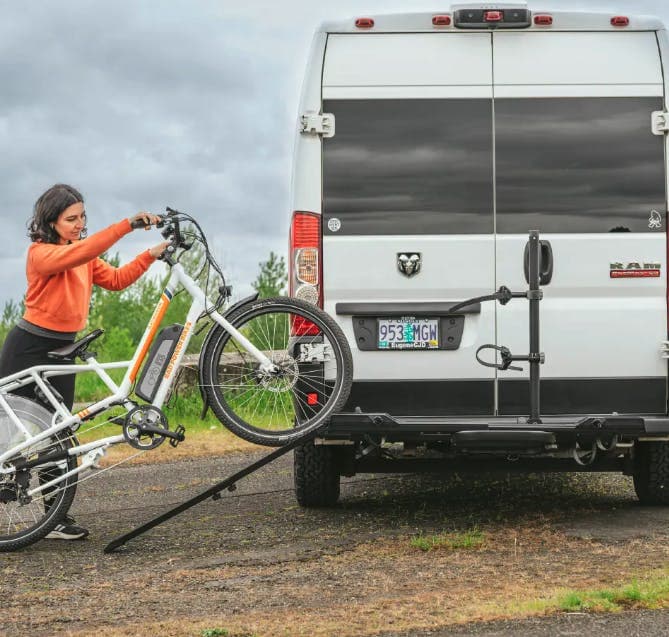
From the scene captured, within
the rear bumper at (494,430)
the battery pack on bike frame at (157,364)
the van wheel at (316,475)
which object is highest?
the battery pack on bike frame at (157,364)

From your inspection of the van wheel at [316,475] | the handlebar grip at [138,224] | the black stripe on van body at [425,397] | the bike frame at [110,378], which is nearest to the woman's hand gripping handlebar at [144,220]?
the handlebar grip at [138,224]

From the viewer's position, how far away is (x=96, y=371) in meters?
6.48

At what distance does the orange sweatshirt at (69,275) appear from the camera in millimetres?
6215

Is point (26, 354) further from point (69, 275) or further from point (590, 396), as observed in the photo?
point (590, 396)


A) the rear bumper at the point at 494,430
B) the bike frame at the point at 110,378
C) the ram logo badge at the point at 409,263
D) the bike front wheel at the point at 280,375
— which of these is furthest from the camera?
the ram logo badge at the point at 409,263

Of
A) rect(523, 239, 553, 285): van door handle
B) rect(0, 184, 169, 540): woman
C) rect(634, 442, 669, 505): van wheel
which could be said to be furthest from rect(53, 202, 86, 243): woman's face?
rect(634, 442, 669, 505): van wheel

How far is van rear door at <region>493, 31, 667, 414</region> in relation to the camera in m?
6.52

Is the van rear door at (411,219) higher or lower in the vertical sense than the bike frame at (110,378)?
higher

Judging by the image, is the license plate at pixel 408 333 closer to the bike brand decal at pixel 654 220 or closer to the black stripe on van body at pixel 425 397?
the black stripe on van body at pixel 425 397

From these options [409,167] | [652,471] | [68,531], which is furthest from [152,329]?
[652,471]

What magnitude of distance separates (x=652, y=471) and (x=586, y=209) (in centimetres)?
182

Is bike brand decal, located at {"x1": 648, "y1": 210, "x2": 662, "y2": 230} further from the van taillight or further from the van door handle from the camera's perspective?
the van taillight

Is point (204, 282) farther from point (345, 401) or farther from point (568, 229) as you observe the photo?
point (568, 229)

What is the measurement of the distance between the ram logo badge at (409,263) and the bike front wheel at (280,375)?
1.83 ft
